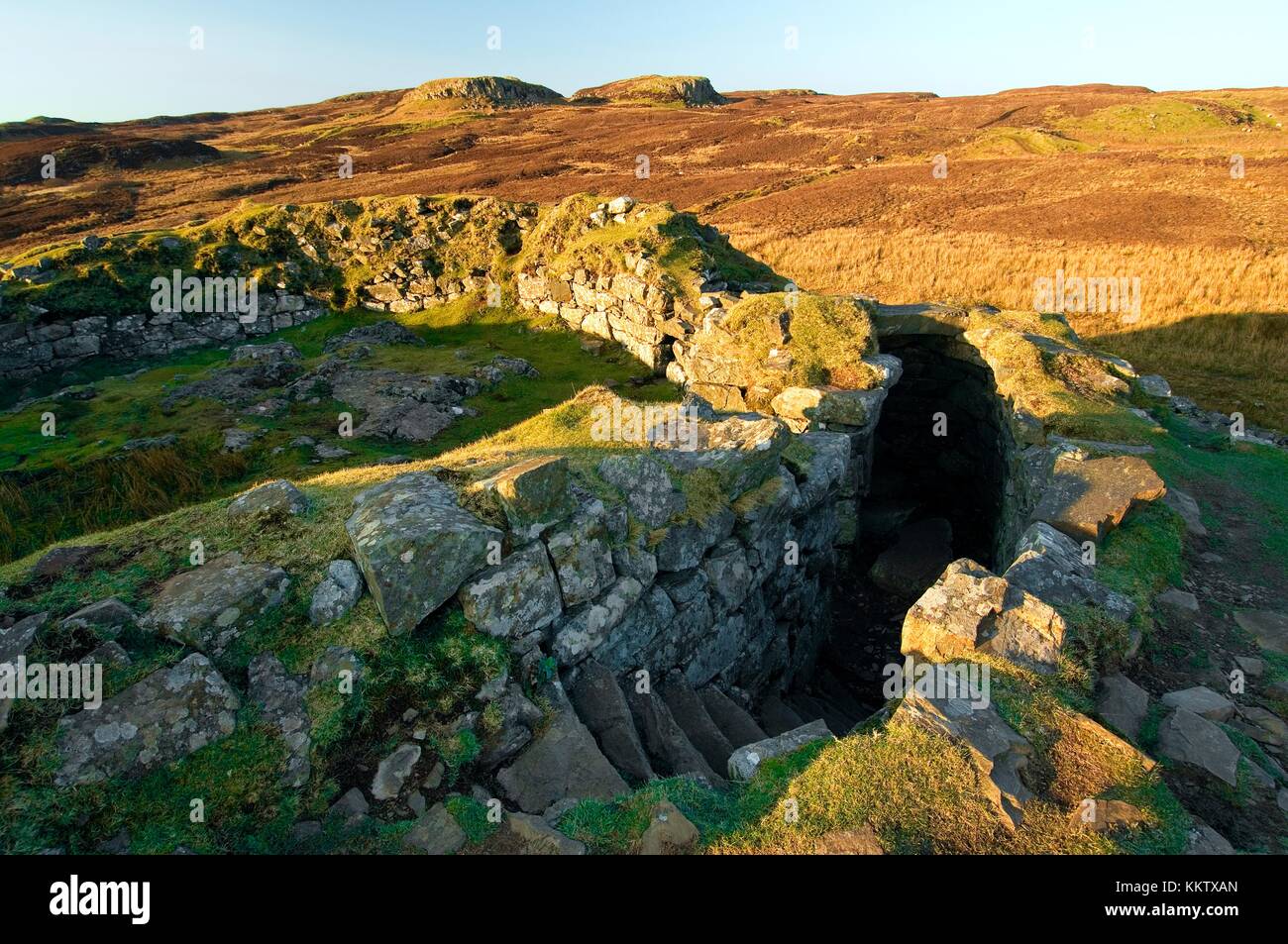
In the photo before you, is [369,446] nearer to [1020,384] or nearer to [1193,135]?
[1020,384]

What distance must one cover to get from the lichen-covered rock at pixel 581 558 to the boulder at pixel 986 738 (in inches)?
147

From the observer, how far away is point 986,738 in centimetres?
618

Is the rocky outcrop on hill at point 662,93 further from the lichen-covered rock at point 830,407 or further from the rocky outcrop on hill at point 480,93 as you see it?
the lichen-covered rock at point 830,407

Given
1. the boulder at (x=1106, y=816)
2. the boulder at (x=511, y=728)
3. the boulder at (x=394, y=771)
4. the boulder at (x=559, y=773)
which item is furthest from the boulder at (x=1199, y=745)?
the boulder at (x=394, y=771)

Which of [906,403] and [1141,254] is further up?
[1141,254]

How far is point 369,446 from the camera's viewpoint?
56.2ft

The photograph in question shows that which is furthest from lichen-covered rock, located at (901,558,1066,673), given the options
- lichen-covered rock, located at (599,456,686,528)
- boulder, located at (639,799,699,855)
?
boulder, located at (639,799,699,855)

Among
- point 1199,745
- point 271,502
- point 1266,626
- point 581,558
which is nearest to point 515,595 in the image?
point 581,558

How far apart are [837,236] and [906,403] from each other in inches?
1058

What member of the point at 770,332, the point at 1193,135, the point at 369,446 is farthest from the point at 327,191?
the point at 1193,135

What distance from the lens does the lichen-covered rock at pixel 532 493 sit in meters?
7.75

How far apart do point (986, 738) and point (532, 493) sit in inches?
212
